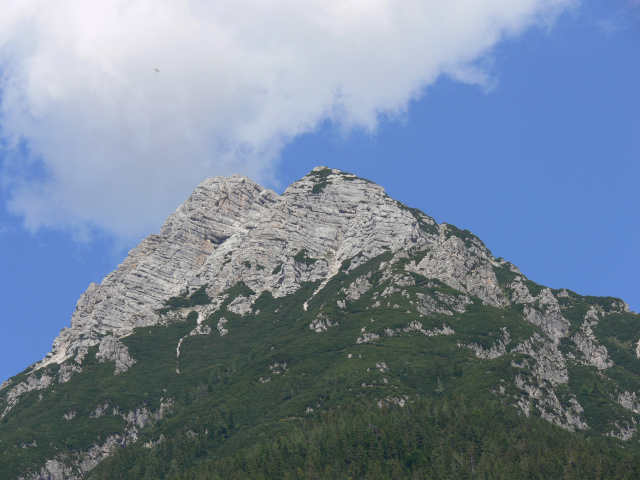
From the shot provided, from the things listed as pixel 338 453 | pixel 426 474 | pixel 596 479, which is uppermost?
pixel 338 453

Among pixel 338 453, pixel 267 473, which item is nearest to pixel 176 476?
pixel 267 473

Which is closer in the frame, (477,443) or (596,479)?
(596,479)

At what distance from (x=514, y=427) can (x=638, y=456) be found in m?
31.6

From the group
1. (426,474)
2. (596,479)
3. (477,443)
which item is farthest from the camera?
(477,443)

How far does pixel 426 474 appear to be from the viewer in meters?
174

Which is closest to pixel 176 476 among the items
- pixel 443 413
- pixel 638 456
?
pixel 443 413

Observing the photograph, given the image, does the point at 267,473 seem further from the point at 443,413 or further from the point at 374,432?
the point at 443,413

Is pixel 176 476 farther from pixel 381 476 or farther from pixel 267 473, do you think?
pixel 381 476

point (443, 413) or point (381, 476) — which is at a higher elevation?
point (443, 413)

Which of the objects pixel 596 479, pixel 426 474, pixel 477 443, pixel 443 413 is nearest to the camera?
pixel 596 479

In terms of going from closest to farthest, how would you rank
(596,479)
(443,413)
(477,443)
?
(596,479) < (477,443) < (443,413)

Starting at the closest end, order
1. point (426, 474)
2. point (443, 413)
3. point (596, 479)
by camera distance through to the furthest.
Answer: point (596, 479), point (426, 474), point (443, 413)

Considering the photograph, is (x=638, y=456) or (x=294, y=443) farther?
(x=294, y=443)

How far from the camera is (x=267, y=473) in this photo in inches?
7357
